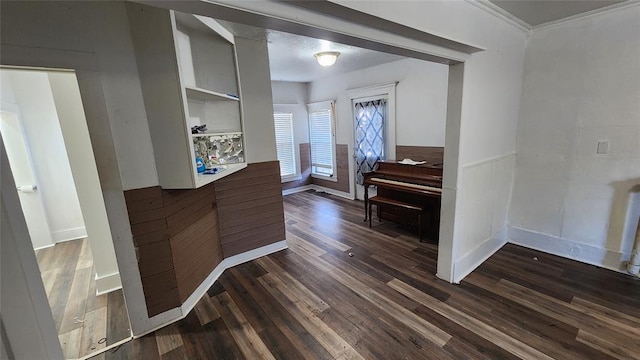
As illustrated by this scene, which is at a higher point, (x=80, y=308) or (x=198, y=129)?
(x=198, y=129)

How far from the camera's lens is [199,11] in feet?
3.74

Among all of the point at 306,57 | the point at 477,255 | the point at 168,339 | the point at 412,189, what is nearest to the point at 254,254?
the point at 168,339

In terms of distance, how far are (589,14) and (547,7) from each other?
53cm

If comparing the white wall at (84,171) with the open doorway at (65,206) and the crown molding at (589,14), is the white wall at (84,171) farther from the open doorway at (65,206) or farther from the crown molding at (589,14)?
the crown molding at (589,14)

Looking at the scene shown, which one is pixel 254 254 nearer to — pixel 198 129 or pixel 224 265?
pixel 224 265

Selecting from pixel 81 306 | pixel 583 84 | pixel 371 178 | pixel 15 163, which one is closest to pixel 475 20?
pixel 583 84

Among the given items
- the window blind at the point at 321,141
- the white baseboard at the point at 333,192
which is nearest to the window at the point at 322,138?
the window blind at the point at 321,141

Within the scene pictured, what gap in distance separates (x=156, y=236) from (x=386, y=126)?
3.73 m

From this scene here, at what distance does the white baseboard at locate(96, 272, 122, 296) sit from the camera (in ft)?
8.43

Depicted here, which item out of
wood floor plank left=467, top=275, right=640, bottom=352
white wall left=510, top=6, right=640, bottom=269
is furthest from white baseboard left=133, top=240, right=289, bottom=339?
white wall left=510, top=6, right=640, bottom=269

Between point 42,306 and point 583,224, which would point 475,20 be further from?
point 42,306

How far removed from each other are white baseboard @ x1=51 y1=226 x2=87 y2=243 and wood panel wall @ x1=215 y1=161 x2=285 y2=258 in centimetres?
258

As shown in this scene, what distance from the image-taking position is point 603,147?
2549 mm

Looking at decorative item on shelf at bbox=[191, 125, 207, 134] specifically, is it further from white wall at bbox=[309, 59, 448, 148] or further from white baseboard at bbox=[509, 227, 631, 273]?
white baseboard at bbox=[509, 227, 631, 273]
